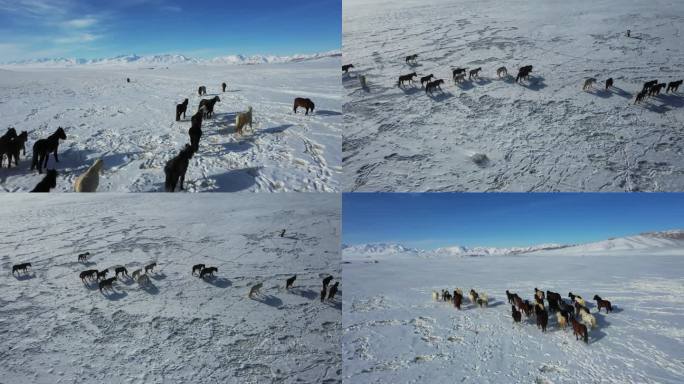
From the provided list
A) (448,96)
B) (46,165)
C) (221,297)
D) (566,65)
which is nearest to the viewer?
(221,297)

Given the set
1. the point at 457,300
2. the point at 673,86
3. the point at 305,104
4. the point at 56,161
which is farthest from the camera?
the point at 305,104

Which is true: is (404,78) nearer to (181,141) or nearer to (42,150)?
(181,141)

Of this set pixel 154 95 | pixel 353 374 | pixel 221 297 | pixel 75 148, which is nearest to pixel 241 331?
pixel 221 297

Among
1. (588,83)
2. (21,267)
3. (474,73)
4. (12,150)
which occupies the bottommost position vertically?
(21,267)

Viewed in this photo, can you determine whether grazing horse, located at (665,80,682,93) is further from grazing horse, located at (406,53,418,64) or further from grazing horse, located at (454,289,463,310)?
grazing horse, located at (454,289,463,310)

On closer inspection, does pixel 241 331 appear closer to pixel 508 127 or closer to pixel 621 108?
pixel 508 127

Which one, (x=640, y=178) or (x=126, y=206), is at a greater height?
(x=640, y=178)

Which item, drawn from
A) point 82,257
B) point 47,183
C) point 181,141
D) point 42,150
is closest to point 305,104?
point 181,141

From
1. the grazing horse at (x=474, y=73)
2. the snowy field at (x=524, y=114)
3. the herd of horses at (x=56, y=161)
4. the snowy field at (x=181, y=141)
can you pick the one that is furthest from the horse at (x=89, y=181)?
the grazing horse at (x=474, y=73)
